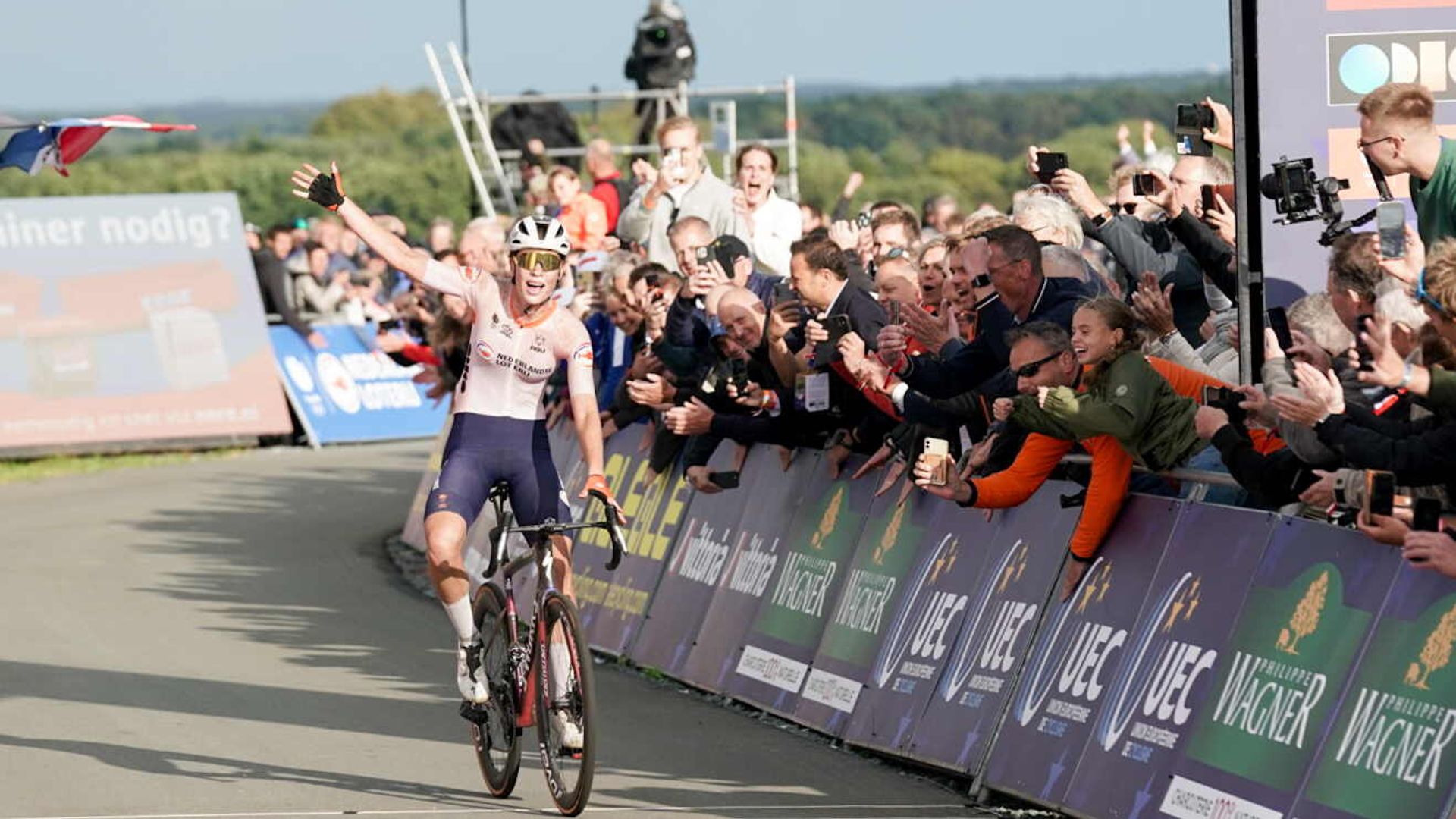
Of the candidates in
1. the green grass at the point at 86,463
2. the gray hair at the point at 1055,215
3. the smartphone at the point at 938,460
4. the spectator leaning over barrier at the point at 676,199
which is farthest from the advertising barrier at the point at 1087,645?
the green grass at the point at 86,463

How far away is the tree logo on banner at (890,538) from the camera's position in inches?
429

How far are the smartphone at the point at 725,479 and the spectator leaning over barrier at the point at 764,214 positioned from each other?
123 inches

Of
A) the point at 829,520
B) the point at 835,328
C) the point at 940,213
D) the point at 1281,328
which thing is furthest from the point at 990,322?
the point at 940,213

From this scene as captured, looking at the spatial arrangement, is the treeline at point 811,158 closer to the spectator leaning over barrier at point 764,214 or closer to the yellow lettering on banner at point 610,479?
the spectator leaning over barrier at point 764,214

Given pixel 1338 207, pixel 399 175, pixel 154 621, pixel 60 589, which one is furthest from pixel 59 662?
pixel 399 175

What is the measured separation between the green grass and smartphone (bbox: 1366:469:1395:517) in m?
18.8

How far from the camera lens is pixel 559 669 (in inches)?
366

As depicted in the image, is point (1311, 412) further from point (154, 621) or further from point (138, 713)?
point (154, 621)

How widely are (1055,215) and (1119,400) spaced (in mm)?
2400

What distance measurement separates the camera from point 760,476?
12625mm

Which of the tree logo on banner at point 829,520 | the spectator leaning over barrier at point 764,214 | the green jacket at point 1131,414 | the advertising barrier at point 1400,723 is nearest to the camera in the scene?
the advertising barrier at point 1400,723

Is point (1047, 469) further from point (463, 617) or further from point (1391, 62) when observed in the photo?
point (463, 617)

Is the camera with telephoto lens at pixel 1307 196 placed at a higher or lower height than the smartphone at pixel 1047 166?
lower

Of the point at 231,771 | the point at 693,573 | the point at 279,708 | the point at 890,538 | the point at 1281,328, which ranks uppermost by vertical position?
the point at 1281,328
